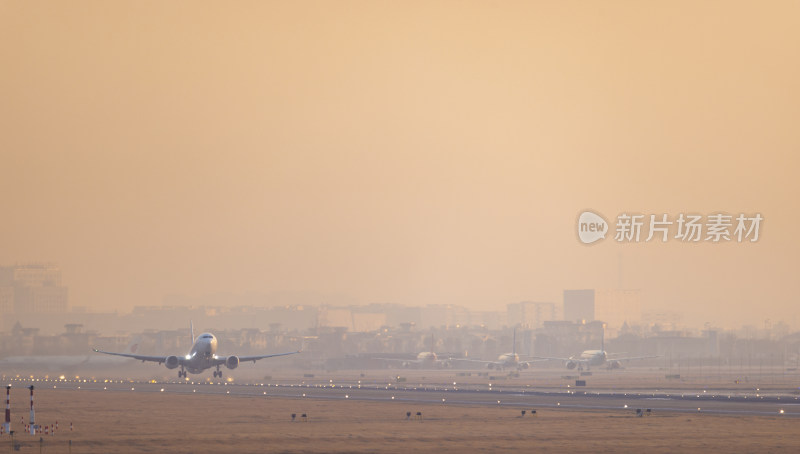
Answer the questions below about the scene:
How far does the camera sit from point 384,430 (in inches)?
3265

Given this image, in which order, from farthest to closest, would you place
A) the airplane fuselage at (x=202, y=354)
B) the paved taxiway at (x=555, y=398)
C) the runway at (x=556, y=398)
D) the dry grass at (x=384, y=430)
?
the airplane fuselage at (x=202, y=354) < the paved taxiway at (x=555, y=398) < the runway at (x=556, y=398) < the dry grass at (x=384, y=430)

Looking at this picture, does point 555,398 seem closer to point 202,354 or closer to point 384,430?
point 384,430

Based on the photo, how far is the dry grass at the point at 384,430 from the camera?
71562 millimetres

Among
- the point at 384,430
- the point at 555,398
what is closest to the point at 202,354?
the point at 555,398

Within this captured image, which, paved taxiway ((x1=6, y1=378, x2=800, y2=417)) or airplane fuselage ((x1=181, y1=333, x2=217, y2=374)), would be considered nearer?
paved taxiway ((x1=6, y1=378, x2=800, y2=417))

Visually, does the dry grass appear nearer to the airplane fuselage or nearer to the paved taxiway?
the paved taxiway

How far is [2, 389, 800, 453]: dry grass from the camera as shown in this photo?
235 ft

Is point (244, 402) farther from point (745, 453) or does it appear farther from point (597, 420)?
point (745, 453)

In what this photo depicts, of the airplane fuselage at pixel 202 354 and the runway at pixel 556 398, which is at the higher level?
the airplane fuselage at pixel 202 354

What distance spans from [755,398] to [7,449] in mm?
78703

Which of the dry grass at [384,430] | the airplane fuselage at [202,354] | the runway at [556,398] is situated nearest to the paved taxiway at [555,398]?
the runway at [556,398]

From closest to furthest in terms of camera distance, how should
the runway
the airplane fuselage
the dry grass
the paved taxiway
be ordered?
the dry grass, the runway, the paved taxiway, the airplane fuselage

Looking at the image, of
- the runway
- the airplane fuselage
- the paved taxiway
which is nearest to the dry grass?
the runway

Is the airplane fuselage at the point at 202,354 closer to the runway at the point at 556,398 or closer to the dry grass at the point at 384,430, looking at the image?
the runway at the point at 556,398
